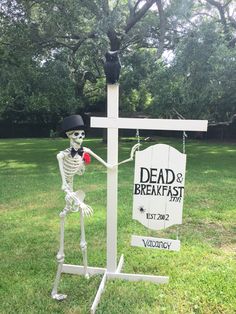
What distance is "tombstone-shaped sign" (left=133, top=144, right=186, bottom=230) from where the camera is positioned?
132 inches

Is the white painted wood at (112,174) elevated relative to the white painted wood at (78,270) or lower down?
elevated

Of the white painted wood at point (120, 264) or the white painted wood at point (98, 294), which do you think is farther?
the white painted wood at point (120, 264)

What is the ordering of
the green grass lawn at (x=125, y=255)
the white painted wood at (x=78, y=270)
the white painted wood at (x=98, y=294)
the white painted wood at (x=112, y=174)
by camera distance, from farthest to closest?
the white painted wood at (x=78, y=270), the white painted wood at (x=112, y=174), the green grass lawn at (x=125, y=255), the white painted wood at (x=98, y=294)

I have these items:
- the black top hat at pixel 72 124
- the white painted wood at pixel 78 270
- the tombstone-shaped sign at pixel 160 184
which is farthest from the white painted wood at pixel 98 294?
the black top hat at pixel 72 124

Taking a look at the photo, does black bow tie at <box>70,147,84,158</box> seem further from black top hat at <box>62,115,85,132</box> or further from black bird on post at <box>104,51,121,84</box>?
black bird on post at <box>104,51,121,84</box>

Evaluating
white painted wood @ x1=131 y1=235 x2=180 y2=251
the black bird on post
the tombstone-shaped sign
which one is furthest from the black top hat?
white painted wood @ x1=131 y1=235 x2=180 y2=251

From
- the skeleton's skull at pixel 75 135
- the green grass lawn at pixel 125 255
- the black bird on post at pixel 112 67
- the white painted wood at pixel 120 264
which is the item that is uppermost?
the black bird on post at pixel 112 67

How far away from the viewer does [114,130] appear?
135 inches

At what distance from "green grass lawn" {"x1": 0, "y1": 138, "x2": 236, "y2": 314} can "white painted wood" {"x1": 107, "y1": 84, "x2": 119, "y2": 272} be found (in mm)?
272

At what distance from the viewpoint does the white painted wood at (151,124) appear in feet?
10.8

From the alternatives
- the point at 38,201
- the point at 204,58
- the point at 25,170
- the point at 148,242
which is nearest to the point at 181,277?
the point at 148,242

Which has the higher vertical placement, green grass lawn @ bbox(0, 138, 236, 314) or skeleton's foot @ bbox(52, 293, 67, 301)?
skeleton's foot @ bbox(52, 293, 67, 301)

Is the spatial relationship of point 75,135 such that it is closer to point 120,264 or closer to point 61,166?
point 61,166

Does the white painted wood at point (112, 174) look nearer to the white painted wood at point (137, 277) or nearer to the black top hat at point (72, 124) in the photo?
the white painted wood at point (137, 277)
